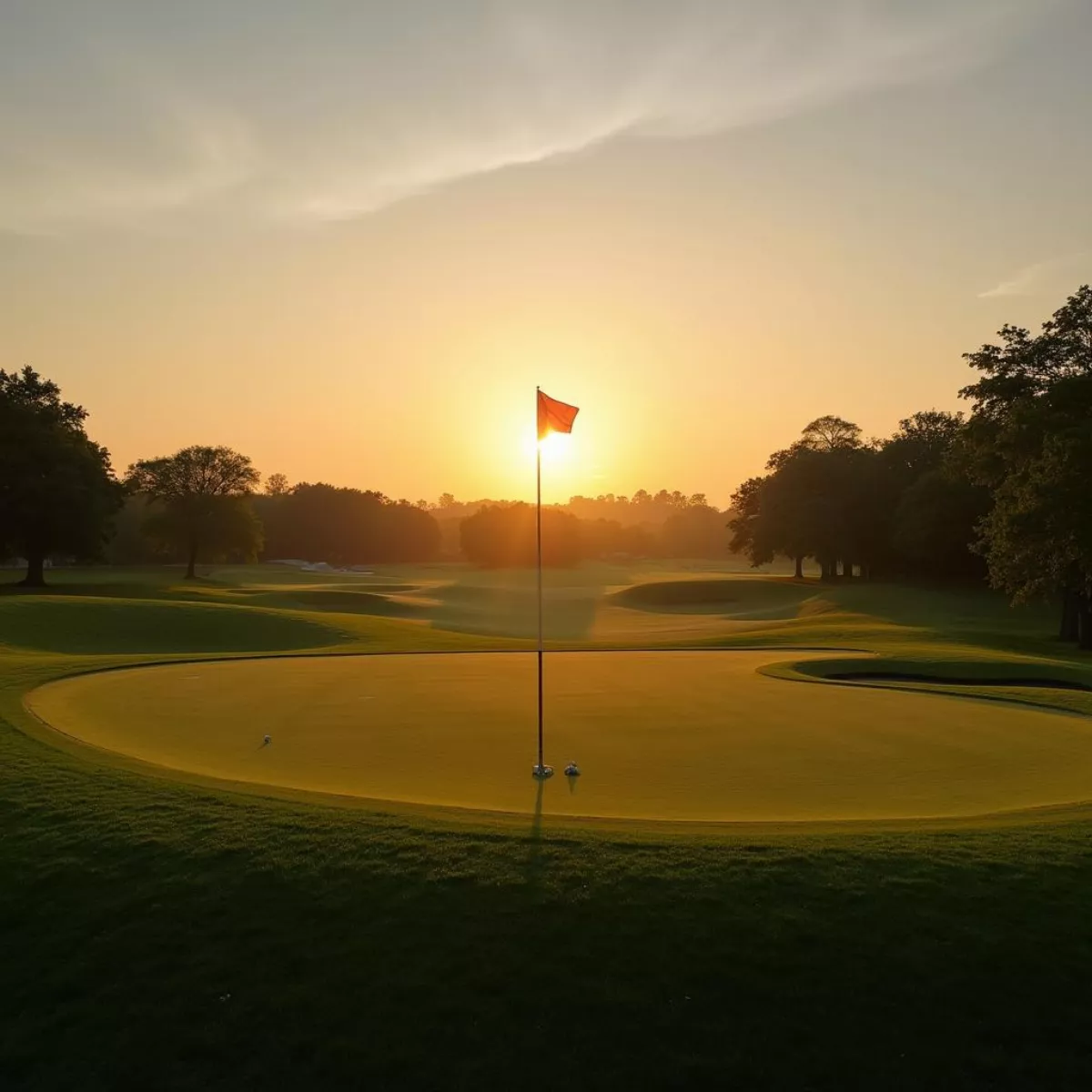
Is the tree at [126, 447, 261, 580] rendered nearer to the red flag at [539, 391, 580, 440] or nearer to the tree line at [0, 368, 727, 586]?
the tree line at [0, 368, 727, 586]

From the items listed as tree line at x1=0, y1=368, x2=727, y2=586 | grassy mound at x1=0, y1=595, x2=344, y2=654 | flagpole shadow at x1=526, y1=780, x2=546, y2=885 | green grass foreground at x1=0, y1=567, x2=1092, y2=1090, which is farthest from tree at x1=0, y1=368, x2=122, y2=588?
flagpole shadow at x1=526, y1=780, x2=546, y2=885

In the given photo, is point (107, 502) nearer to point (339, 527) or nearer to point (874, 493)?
point (874, 493)

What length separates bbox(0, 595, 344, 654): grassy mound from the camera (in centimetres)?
3006

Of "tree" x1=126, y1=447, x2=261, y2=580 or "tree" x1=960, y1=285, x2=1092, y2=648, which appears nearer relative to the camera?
"tree" x1=960, y1=285, x2=1092, y2=648

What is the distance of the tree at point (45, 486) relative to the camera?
52344 millimetres

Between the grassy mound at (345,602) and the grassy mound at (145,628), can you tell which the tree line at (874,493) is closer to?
the grassy mound at (345,602)

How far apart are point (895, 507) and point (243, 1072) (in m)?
69.3

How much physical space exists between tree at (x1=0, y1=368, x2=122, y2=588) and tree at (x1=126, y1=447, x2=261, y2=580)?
34.5 ft

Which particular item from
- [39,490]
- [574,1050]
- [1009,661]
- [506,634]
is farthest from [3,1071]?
[39,490]

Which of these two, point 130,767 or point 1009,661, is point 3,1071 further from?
point 1009,661

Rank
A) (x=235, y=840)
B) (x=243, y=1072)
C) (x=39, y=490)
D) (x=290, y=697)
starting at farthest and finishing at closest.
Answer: (x=39, y=490)
(x=290, y=697)
(x=235, y=840)
(x=243, y=1072)

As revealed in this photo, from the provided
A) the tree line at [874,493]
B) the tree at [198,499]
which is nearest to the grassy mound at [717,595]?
the tree line at [874,493]

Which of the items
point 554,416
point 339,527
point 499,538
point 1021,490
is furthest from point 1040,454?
point 339,527

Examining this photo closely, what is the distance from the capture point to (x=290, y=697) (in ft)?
53.5
